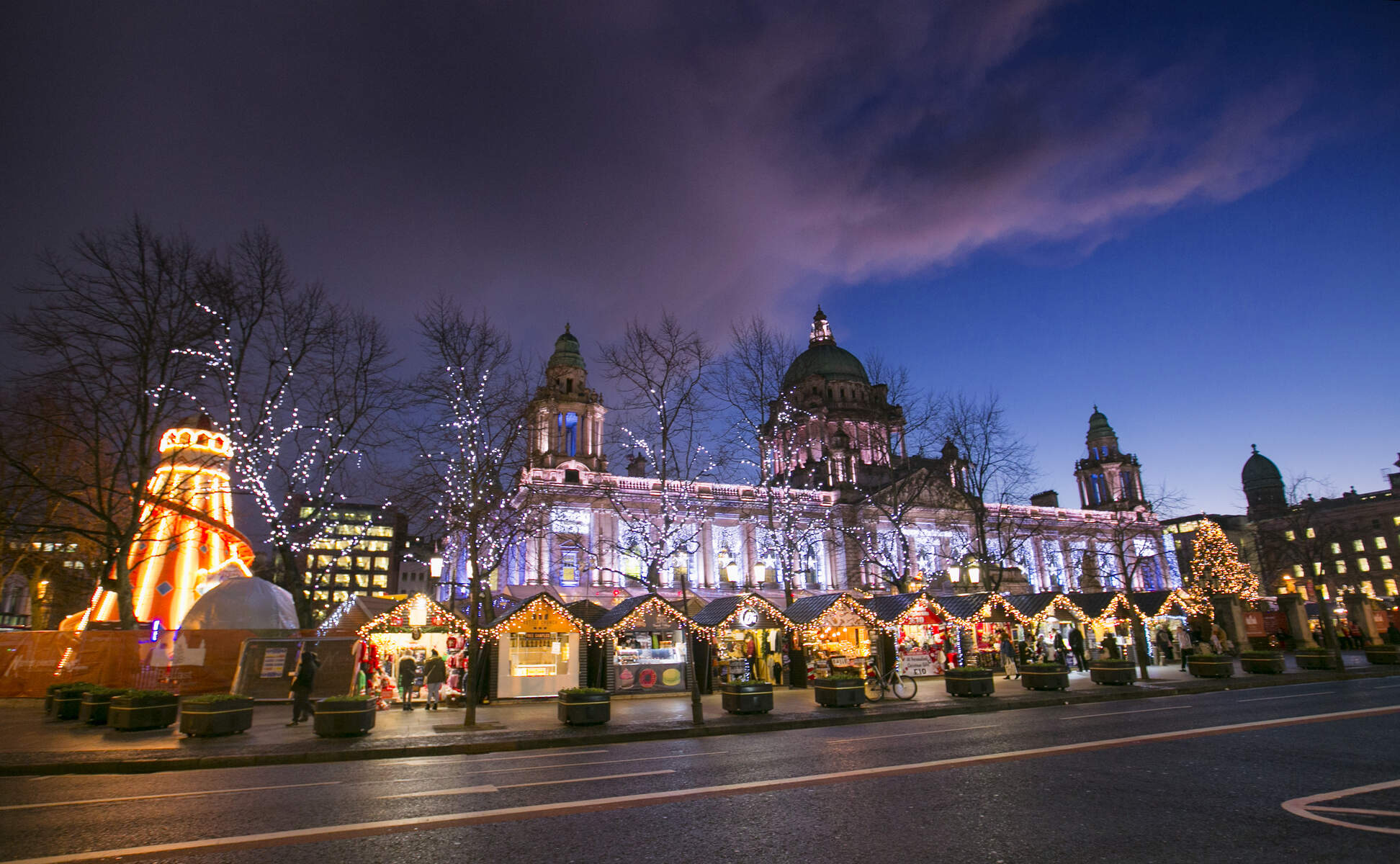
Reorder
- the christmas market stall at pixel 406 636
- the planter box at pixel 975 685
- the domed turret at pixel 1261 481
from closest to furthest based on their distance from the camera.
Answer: the planter box at pixel 975 685 → the christmas market stall at pixel 406 636 → the domed turret at pixel 1261 481

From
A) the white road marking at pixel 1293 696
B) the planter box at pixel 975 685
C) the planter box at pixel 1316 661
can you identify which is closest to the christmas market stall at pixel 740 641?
the planter box at pixel 975 685

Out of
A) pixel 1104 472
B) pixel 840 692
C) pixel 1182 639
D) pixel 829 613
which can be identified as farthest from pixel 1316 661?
pixel 1104 472

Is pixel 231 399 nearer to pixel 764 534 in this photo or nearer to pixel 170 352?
pixel 170 352

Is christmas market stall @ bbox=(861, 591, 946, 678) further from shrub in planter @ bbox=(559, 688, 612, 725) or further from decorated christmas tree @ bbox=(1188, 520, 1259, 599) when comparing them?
decorated christmas tree @ bbox=(1188, 520, 1259, 599)

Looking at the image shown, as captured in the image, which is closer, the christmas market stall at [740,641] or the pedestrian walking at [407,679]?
the pedestrian walking at [407,679]

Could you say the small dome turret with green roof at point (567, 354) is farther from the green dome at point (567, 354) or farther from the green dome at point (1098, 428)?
the green dome at point (1098, 428)

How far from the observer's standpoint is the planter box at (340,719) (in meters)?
15.9

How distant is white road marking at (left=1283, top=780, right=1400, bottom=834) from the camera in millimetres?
5835

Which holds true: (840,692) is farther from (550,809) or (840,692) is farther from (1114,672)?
(550,809)

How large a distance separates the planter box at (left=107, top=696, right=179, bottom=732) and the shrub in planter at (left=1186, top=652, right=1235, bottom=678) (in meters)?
30.7

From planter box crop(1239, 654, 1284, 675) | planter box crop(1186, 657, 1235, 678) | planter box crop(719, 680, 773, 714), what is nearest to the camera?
planter box crop(719, 680, 773, 714)

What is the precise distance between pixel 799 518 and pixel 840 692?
34813mm

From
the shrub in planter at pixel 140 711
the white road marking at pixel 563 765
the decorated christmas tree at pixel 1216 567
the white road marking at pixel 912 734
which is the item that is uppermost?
the decorated christmas tree at pixel 1216 567

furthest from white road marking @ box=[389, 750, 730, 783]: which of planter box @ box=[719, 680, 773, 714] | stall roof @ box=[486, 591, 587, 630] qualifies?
stall roof @ box=[486, 591, 587, 630]
